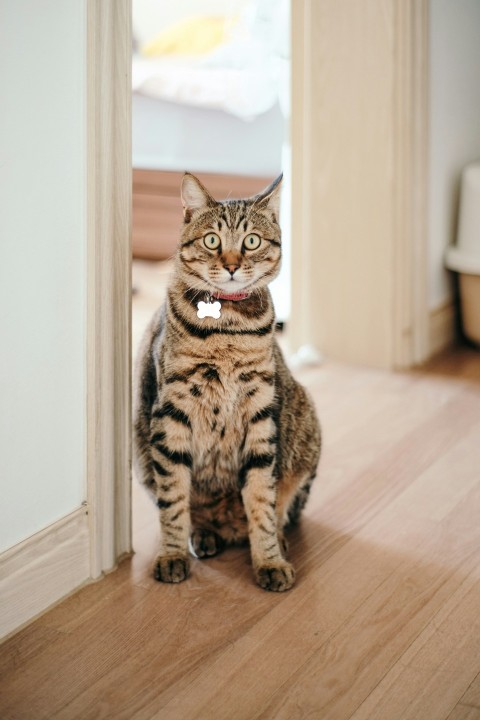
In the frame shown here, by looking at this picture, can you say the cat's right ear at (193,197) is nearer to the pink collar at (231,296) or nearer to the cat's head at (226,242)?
the cat's head at (226,242)

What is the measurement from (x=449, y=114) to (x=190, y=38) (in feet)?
6.61

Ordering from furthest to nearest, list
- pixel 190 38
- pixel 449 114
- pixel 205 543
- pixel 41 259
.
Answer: pixel 190 38 < pixel 449 114 < pixel 205 543 < pixel 41 259

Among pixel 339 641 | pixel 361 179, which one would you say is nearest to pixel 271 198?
pixel 339 641

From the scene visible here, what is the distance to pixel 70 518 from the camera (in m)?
1.81

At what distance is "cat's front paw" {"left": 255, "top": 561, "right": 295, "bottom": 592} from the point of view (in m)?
1.85

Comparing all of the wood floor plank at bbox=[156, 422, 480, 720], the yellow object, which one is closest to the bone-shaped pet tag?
the wood floor plank at bbox=[156, 422, 480, 720]

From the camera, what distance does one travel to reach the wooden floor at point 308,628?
1.51m

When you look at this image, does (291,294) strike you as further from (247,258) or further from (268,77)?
(247,258)

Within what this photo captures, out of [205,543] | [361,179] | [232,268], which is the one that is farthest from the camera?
[361,179]

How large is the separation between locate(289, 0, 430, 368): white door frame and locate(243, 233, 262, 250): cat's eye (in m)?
1.39

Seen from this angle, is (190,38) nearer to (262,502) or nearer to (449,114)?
(449,114)

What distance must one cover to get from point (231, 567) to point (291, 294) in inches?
60.5

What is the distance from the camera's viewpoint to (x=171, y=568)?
6.15 ft

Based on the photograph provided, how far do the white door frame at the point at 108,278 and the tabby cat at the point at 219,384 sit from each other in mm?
80
